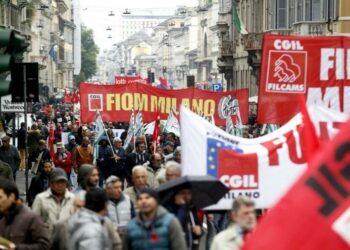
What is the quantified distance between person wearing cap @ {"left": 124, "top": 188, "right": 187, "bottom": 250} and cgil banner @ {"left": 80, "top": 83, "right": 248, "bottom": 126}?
694 inches

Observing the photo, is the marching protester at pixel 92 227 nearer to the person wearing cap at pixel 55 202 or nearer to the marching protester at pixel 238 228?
the marching protester at pixel 238 228

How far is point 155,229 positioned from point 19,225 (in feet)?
3.71

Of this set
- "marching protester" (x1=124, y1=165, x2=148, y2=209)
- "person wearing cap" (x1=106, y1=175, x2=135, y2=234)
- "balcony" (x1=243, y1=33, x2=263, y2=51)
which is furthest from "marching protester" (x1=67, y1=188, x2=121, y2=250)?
"balcony" (x1=243, y1=33, x2=263, y2=51)

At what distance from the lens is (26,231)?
9.26m

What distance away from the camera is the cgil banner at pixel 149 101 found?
2691 cm

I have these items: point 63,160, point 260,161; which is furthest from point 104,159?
point 260,161

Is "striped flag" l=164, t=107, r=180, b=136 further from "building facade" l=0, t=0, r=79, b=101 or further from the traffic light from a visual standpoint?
"building facade" l=0, t=0, r=79, b=101

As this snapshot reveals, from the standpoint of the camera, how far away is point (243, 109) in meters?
29.2

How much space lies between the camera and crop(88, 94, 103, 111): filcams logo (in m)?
27.7

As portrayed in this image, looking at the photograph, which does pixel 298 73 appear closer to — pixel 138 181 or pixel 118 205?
pixel 138 181

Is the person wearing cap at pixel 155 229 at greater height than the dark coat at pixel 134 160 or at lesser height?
greater

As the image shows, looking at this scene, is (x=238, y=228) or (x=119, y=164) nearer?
(x=238, y=228)

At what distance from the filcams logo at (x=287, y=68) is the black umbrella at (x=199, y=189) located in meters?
6.13

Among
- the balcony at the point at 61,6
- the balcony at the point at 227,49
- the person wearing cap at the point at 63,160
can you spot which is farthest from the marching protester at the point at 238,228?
the balcony at the point at 61,6
